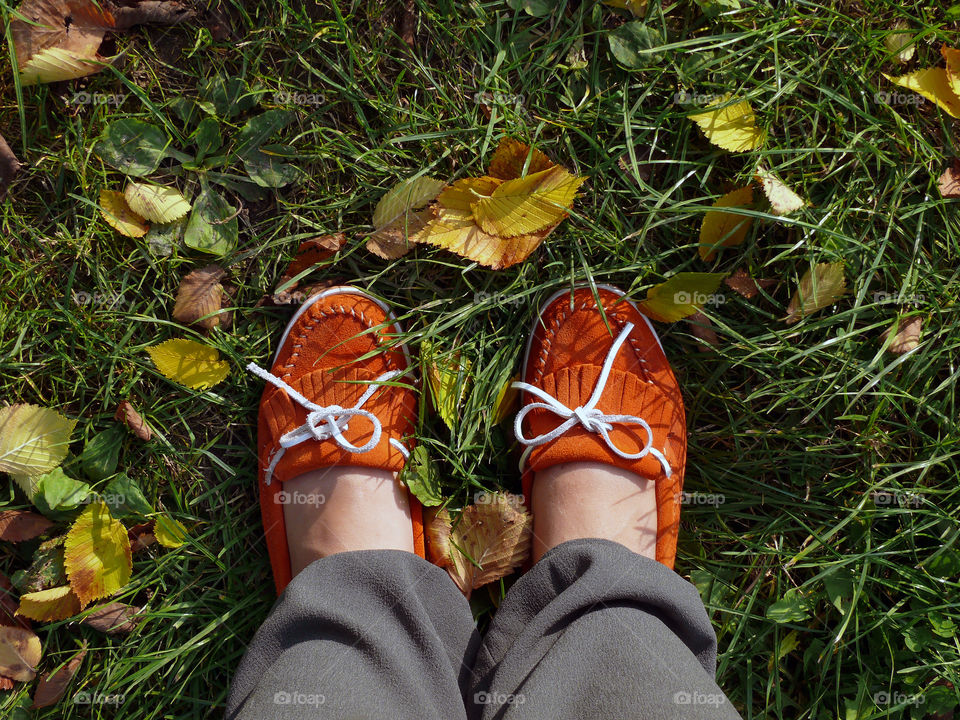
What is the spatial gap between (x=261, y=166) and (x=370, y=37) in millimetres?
436

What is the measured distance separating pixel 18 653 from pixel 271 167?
1431 mm

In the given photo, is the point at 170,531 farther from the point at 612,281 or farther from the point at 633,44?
the point at 633,44

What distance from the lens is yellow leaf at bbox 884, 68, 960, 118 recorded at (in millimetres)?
1700

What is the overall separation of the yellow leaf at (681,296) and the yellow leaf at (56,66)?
1.55 metres

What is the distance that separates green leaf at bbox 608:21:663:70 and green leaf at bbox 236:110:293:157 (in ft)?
2.78

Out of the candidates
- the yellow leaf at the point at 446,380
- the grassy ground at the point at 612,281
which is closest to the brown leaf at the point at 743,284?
the grassy ground at the point at 612,281

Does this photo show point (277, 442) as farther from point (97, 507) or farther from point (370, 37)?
point (370, 37)

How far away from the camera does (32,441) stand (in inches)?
69.0

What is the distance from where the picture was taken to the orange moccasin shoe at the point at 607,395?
1.74 metres

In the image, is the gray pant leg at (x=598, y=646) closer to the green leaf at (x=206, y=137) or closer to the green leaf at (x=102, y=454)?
the green leaf at (x=102, y=454)

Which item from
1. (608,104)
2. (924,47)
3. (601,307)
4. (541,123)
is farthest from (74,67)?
(924,47)

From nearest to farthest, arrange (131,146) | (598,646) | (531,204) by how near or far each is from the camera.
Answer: (598,646), (531,204), (131,146)

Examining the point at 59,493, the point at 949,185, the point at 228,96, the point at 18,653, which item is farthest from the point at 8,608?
the point at 949,185

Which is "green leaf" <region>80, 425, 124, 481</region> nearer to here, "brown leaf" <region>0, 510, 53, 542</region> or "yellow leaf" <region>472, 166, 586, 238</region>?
"brown leaf" <region>0, 510, 53, 542</region>
